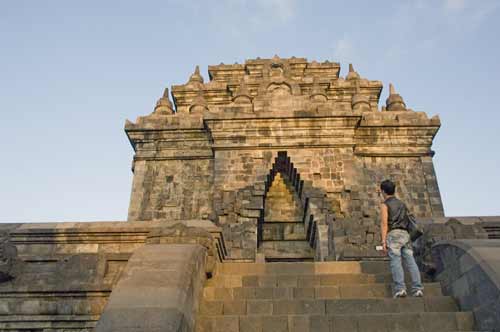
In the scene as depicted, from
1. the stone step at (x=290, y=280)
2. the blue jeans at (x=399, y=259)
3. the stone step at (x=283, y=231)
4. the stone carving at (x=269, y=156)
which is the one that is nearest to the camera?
the blue jeans at (x=399, y=259)

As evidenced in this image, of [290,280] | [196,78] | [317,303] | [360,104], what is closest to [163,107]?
[196,78]

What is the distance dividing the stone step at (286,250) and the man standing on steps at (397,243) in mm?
8657

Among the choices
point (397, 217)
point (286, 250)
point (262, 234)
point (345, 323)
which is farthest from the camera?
point (262, 234)

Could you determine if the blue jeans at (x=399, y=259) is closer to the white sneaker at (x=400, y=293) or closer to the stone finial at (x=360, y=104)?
the white sneaker at (x=400, y=293)

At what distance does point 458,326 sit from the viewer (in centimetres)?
590

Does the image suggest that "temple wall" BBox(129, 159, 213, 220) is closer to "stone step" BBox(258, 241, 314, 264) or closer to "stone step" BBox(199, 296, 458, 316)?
"stone step" BBox(258, 241, 314, 264)

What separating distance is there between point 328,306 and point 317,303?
16 cm

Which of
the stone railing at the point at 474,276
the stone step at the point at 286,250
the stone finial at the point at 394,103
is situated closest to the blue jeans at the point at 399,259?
the stone railing at the point at 474,276

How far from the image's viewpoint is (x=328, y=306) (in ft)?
21.2

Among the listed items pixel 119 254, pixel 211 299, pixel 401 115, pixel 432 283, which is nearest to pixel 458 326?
pixel 432 283

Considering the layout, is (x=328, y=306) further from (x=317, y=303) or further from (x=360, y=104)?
(x=360, y=104)

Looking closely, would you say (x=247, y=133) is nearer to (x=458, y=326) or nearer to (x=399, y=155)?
(x=399, y=155)

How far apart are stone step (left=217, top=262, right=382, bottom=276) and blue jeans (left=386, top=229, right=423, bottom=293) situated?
104 centimetres

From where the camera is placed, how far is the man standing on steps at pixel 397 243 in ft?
21.6
